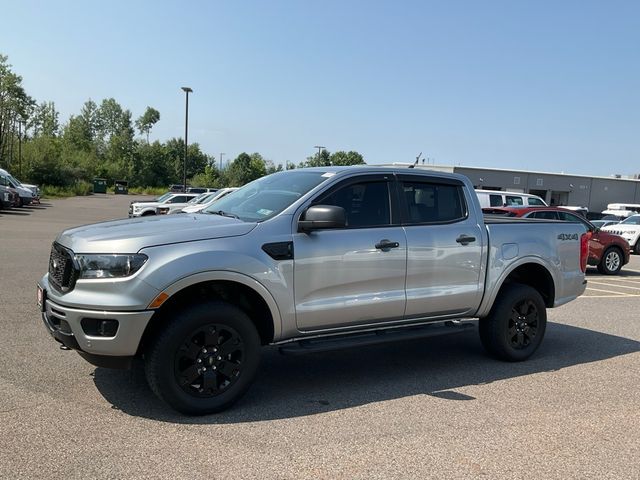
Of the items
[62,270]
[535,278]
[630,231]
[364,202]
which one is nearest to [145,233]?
[62,270]

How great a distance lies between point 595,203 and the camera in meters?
60.7

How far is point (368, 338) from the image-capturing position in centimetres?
498

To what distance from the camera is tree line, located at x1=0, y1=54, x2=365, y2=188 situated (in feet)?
203

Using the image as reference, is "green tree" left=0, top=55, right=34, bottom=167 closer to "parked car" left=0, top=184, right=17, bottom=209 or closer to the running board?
"parked car" left=0, top=184, right=17, bottom=209

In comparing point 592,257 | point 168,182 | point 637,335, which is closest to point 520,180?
point 592,257

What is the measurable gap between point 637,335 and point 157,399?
20.6ft

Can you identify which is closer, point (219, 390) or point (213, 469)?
point (213, 469)

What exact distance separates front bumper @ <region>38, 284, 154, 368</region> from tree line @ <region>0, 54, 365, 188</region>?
60572 millimetres

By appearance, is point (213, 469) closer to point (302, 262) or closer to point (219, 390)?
point (219, 390)

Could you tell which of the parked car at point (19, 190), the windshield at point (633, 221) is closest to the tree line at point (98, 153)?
the parked car at point (19, 190)

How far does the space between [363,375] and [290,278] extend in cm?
148

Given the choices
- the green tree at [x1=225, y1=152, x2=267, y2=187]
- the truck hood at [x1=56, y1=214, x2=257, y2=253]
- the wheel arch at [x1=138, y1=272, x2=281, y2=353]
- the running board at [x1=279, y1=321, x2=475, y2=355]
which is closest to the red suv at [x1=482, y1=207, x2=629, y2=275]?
the running board at [x1=279, y1=321, x2=475, y2=355]

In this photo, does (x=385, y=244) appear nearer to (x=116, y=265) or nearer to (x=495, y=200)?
(x=116, y=265)

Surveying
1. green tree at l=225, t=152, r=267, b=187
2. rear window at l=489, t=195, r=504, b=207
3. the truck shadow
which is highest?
green tree at l=225, t=152, r=267, b=187
